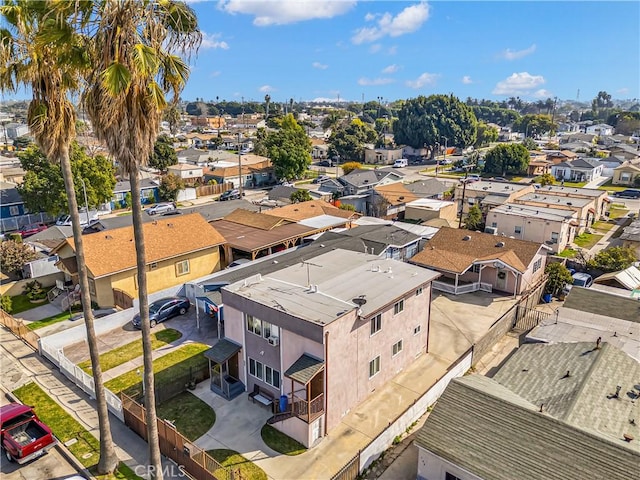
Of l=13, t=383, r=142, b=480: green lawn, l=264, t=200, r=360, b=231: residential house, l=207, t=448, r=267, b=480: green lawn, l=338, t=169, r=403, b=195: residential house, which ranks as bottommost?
l=207, t=448, r=267, b=480: green lawn

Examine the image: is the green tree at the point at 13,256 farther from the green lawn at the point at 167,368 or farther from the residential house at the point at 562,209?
the residential house at the point at 562,209

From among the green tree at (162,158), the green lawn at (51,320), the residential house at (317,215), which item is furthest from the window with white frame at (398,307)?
the green tree at (162,158)

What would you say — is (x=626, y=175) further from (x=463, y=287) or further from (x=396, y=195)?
(x=463, y=287)

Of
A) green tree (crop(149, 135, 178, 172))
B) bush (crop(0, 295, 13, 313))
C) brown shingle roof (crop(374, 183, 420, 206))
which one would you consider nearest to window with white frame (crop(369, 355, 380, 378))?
bush (crop(0, 295, 13, 313))

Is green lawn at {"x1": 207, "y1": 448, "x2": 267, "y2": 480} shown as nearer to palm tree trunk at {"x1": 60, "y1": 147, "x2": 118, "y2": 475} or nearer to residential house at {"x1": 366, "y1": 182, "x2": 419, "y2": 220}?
palm tree trunk at {"x1": 60, "y1": 147, "x2": 118, "y2": 475}

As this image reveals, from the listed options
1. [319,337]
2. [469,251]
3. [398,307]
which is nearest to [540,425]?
[319,337]

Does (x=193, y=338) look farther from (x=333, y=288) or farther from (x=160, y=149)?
(x=160, y=149)
